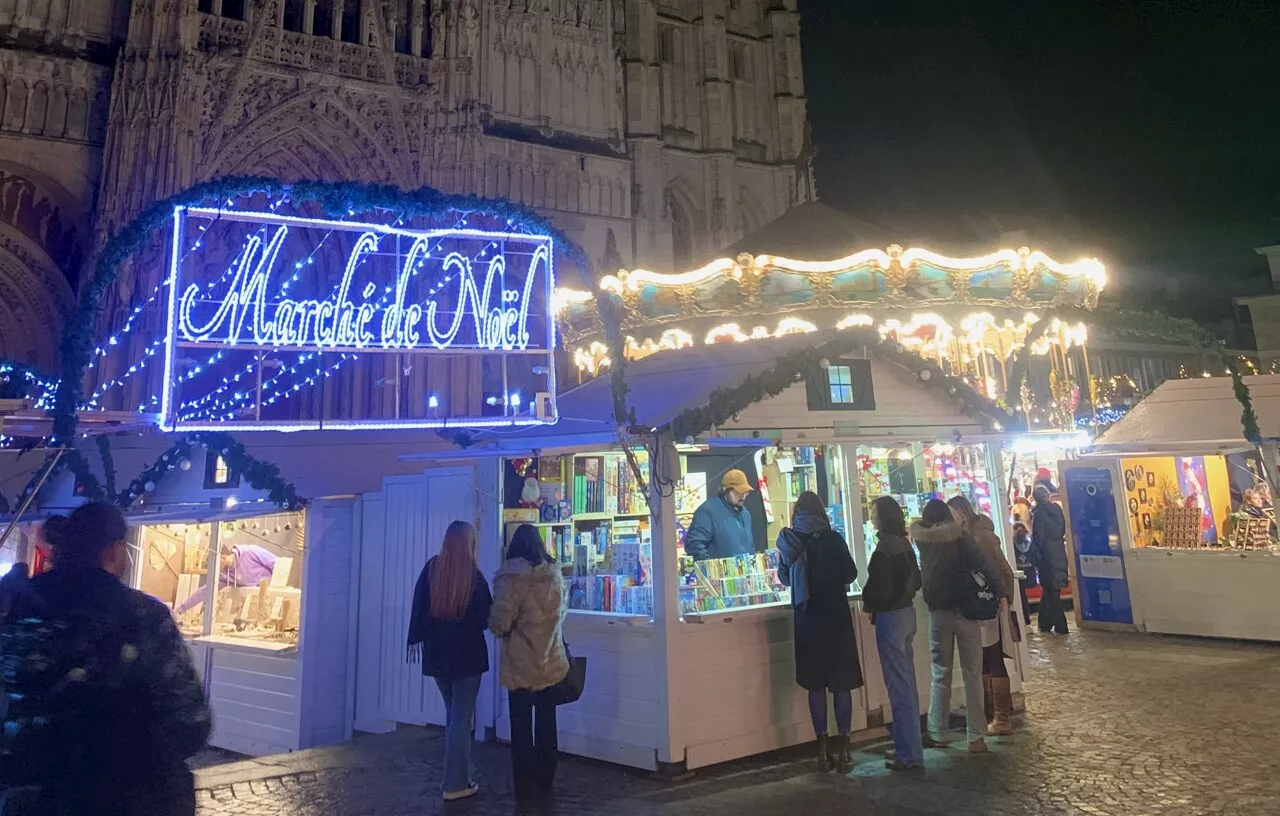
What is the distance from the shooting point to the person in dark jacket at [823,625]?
4984mm

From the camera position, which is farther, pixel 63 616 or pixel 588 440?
pixel 588 440

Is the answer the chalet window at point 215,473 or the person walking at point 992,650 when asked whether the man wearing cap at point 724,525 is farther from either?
the chalet window at point 215,473

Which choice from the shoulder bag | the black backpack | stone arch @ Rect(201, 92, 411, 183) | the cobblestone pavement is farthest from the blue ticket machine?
stone arch @ Rect(201, 92, 411, 183)

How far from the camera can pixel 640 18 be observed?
23.3m

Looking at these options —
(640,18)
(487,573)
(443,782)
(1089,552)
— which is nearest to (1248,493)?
(1089,552)

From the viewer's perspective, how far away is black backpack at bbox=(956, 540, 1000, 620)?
209 inches

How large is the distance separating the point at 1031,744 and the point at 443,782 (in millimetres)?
4271

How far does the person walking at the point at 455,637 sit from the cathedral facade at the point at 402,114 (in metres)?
12.3

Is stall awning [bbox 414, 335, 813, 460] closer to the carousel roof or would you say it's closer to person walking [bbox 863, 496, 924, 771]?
the carousel roof

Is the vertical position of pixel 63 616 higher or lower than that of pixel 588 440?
lower

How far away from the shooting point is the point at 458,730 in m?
4.78

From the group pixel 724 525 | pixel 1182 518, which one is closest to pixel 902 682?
pixel 724 525

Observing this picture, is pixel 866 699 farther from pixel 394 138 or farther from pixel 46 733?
pixel 394 138

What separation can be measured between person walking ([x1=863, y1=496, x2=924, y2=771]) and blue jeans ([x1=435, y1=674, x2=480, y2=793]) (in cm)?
282
